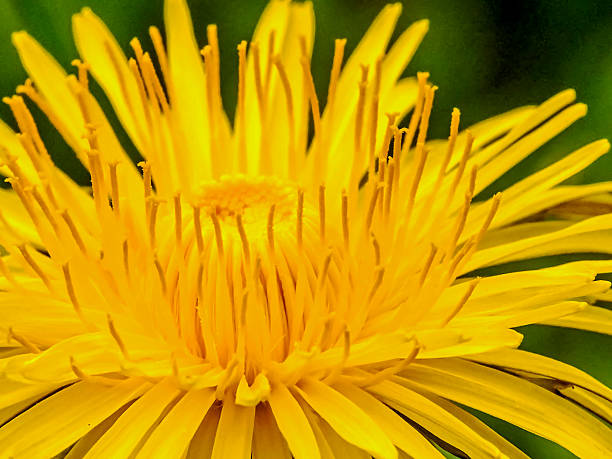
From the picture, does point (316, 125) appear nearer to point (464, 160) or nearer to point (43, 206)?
point (464, 160)

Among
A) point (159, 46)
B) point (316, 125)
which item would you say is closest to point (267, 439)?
point (316, 125)

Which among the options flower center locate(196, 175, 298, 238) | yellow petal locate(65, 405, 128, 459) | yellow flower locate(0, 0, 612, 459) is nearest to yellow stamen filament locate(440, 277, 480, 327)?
yellow flower locate(0, 0, 612, 459)

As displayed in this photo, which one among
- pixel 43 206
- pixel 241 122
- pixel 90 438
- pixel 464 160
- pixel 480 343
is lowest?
pixel 90 438

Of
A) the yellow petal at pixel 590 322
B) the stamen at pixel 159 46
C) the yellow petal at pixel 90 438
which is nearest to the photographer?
the yellow petal at pixel 90 438

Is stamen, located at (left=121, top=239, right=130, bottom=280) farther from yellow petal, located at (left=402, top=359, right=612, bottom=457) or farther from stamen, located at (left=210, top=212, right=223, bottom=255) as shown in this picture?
yellow petal, located at (left=402, top=359, right=612, bottom=457)

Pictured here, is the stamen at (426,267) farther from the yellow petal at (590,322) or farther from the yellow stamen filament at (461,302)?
the yellow petal at (590,322)

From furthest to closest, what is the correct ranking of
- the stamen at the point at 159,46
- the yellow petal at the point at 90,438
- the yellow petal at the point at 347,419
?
the stamen at the point at 159,46
the yellow petal at the point at 90,438
the yellow petal at the point at 347,419

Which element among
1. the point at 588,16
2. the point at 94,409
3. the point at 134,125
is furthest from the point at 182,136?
the point at 588,16

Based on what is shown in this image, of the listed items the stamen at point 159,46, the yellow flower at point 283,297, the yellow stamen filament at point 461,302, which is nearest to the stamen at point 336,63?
the yellow flower at point 283,297
